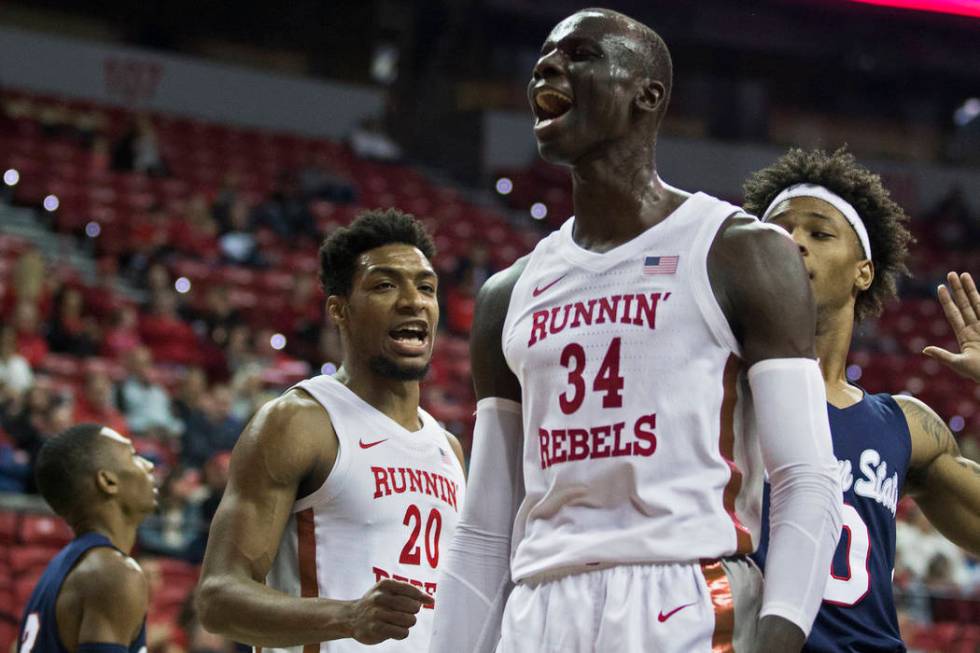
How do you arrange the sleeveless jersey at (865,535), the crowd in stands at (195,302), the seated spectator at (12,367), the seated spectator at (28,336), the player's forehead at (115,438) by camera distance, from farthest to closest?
the seated spectator at (28,336), the seated spectator at (12,367), the crowd in stands at (195,302), the player's forehead at (115,438), the sleeveless jersey at (865,535)

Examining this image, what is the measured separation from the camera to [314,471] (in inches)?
154

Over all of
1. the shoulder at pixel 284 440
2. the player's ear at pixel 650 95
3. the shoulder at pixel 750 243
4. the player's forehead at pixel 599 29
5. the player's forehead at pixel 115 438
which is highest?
the player's forehead at pixel 599 29

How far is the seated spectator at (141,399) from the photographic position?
9719mm

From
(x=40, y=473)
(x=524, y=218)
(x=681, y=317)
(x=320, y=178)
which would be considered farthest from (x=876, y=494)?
(x=524, y=218)

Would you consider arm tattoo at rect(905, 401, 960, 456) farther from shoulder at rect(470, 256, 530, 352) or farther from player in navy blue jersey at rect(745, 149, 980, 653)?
shoulder at rect(470, 256, 530, 352)

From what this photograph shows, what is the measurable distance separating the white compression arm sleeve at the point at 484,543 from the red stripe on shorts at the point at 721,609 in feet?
1.71

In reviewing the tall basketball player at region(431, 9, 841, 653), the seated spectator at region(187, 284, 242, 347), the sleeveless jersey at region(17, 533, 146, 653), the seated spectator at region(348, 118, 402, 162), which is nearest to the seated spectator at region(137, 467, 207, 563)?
the seated spectator at region(187, 284, 242, 347)

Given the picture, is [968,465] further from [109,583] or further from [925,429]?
[109,583]

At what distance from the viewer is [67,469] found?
16.4 feet

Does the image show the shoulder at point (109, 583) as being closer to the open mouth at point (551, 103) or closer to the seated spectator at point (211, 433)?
the open mouth at point (551, 103)

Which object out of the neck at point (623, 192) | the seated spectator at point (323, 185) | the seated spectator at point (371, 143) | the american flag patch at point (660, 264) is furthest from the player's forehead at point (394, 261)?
the seated spectator at point (371, 143)

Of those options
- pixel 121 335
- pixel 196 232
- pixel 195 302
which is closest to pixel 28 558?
pixel 121 335

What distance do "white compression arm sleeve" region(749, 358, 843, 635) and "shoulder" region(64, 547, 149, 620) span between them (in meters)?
2.76

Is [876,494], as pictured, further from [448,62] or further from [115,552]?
[448,62]
